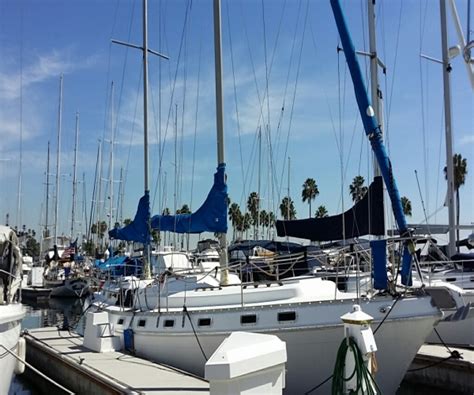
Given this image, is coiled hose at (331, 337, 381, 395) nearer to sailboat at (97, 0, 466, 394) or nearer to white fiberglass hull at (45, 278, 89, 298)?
sailboat at (97, 0, 466, 394)

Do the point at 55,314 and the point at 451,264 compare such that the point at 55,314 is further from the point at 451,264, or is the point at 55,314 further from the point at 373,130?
the point at 373,130

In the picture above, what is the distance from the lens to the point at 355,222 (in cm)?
1052

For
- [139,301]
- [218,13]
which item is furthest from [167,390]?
[218,13]

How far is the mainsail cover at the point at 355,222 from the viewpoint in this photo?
1010 centimetres

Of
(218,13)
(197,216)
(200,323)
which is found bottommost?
(200,323)

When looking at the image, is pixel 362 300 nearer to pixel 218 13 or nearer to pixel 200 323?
pixel 200 323

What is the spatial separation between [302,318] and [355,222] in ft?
8.65

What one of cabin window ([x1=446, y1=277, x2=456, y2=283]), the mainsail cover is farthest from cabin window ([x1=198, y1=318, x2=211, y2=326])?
cabin window ([x1=446, y1=277, x2=456, y2=283])

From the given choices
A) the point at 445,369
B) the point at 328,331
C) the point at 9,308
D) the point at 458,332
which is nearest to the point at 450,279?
the point at 458,332

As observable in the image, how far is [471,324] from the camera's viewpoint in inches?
503

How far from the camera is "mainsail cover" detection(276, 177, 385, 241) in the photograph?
33.1ft

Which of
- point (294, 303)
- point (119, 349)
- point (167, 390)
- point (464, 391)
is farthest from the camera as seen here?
point (119, 349)

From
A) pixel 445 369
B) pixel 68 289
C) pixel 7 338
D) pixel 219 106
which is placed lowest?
pixel 68 289

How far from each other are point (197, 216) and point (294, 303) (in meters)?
4.14
